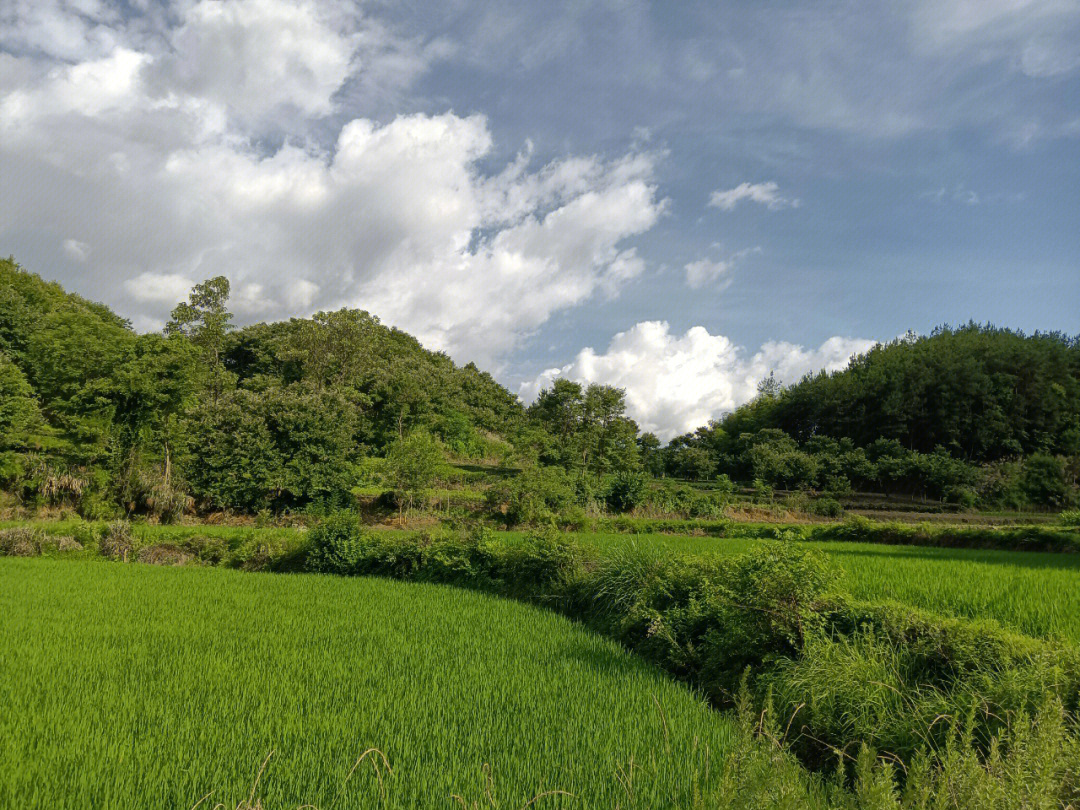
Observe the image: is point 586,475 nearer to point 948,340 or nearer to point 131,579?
point 131,579

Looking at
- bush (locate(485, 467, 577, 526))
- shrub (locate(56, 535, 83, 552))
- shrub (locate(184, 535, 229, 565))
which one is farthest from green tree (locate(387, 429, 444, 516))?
shrub (locate(56, 535, 83, 552))

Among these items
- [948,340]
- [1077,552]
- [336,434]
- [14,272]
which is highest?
[14,272]

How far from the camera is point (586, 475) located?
3120cm

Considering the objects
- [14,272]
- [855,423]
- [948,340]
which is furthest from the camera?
[948,340]

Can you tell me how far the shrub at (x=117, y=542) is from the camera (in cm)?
1653

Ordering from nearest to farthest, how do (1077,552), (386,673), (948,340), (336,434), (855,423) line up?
1. (386,673)
2. (1077,552)
3. (336,434)
4. (855,423)
5. (948,340)

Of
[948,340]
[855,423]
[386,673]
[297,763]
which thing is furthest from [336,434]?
[948,340]

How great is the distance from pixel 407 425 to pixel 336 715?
34.6 m

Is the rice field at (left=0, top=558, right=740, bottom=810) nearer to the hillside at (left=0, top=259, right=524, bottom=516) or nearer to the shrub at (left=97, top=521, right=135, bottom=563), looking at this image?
the shrub at (left=97, top=521, right=135, bottom=563)

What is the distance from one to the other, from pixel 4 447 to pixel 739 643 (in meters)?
26.6

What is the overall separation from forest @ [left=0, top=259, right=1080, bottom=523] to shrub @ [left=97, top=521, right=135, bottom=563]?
15.3ft

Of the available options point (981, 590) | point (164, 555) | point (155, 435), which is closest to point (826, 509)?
point (981, 590)

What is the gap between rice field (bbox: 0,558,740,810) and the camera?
3.33 metres

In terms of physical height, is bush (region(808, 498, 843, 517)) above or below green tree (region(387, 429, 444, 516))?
below
